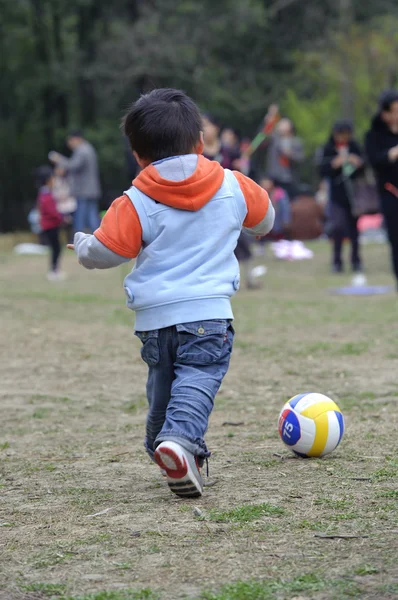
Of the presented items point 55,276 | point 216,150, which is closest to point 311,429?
point 216,150

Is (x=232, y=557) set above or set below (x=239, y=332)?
above

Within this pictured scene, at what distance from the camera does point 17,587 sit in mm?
3059

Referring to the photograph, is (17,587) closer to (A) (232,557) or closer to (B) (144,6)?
(A) (232,557)

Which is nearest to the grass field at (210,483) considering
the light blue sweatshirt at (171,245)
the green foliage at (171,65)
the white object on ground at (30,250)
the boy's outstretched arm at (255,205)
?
the light blue sweatshirt at (171,245)

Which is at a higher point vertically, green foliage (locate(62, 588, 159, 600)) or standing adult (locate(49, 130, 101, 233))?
green foliage (locate(62, 588, 159, 600))

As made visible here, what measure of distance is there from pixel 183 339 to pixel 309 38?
31.9 meters

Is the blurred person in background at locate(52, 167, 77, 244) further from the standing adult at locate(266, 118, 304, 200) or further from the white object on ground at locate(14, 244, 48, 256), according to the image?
the standing adult at locate(266, 118, 304, 200)

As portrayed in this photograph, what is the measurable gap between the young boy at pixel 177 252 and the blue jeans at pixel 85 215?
48.0 feet

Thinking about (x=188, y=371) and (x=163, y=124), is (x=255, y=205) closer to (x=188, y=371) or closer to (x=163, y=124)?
(x=163, y=124)

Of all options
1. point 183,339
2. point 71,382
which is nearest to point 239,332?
point 71,382

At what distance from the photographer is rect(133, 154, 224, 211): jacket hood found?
161 inches

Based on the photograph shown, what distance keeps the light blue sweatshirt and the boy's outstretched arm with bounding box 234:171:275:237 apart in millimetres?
153

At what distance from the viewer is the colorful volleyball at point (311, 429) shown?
4.61 meters

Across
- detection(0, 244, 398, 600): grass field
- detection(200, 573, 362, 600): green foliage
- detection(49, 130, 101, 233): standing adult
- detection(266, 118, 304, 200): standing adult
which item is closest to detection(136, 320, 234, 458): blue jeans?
detection(0, 244, 398, 600): grass field
